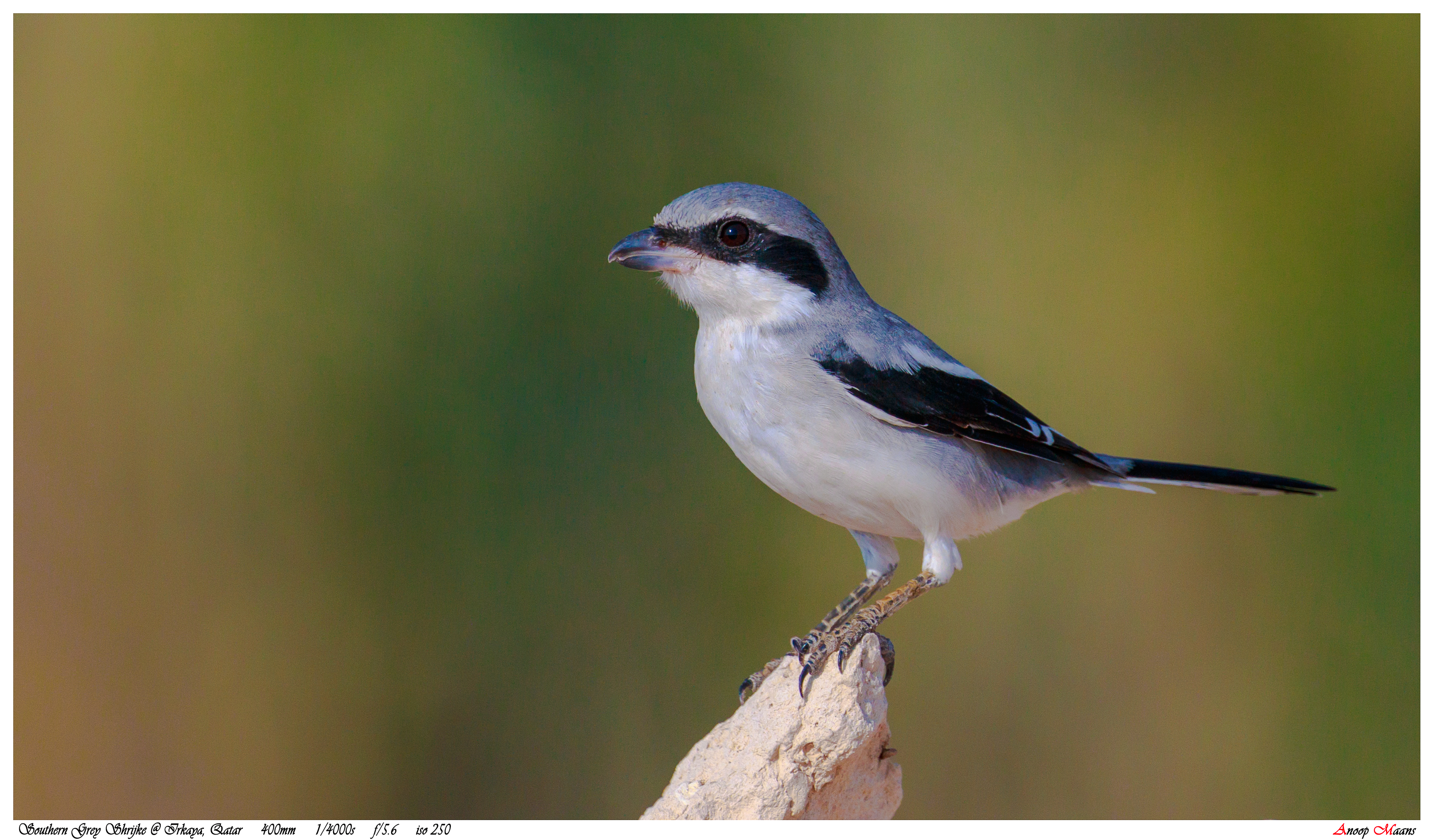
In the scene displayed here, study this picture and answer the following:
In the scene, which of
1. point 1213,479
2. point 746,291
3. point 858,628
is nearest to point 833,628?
point 858,628

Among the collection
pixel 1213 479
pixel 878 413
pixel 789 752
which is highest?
pixel 878 413

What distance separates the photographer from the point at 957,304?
2488 mm

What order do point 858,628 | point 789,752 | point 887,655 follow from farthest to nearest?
1. point 887,655
2. point 858,628
3. point 789,752

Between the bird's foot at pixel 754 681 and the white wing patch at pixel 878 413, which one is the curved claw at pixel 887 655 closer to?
the bird's foot at pixel 754 681

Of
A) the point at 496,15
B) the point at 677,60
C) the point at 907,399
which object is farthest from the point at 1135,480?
the point at 496,15

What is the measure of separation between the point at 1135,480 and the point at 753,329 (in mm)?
719

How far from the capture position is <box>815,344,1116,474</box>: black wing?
1.44 m

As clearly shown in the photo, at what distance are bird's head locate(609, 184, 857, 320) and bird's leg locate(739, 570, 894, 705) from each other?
481 millimetres

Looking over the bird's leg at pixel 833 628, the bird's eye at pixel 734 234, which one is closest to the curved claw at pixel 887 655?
the bird's leg at pixel 833 628

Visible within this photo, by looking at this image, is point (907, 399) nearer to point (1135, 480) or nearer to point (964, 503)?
point (964, 503)

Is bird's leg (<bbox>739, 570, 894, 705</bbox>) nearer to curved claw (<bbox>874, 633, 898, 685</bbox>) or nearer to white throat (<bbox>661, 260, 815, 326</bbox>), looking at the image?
curved claw (<bbox>874, 633, 898, 685</bbox>)

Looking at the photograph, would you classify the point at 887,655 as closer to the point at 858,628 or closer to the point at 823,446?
the point at 858,628

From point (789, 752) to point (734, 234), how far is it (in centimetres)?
74

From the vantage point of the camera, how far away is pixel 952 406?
1492 millimetres
